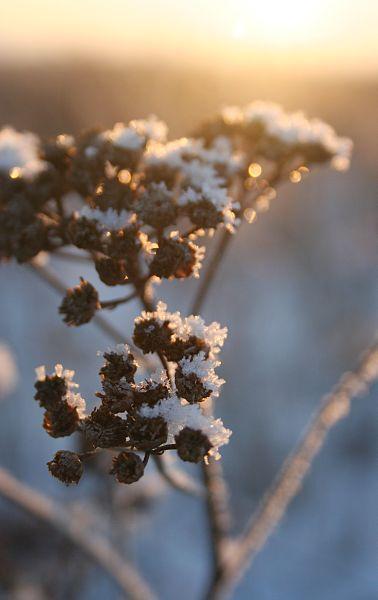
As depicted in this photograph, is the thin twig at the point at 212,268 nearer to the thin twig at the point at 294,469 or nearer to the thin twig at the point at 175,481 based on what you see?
the thin twig at the point at 175,481

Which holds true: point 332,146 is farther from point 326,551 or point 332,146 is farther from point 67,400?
point 326,551

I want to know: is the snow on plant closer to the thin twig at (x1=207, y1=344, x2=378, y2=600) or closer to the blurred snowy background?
the thin twig at (x1=207, y1=344, x2=378, y2=600)

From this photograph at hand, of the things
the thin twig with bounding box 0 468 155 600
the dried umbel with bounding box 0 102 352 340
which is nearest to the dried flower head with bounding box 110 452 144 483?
the dried umbel with bounding box 0 102 352 340

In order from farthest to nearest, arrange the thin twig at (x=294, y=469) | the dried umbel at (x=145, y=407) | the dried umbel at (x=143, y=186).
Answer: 1. the thin twig at (x=294, y=469)
2. the dried umbel at (x=143, y=186)
3. the dried umbel at (x=145, y=407)

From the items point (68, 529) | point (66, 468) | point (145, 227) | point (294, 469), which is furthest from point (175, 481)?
point (66, 468)

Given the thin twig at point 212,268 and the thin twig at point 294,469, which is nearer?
the thin twig at point 212,268

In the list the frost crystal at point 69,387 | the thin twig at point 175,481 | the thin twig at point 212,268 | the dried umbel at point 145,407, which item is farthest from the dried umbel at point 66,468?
the thin twig at point 212,268
